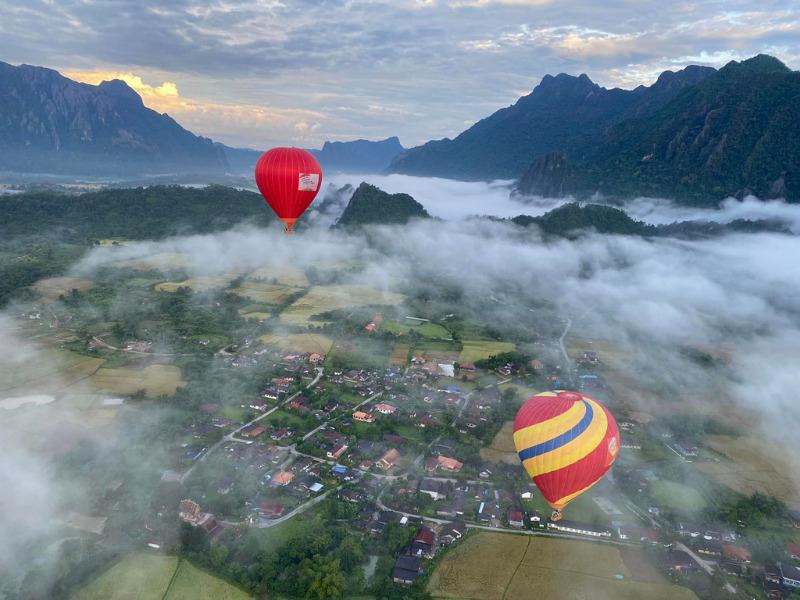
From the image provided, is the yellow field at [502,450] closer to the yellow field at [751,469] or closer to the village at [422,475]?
the village at [422,475]

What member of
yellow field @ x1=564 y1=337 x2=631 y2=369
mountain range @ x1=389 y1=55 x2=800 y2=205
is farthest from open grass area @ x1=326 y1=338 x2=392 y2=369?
mountain range @ x1=389 y1=55 x2=800 y2=205

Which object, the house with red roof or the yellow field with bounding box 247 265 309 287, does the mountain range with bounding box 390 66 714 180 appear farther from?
the house with red roof

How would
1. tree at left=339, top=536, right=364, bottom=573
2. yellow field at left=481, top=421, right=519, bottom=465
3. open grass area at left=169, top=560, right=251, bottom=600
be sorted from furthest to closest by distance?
yellow field at left=481, top=421, right=519, bottom=465
tree at left=339, top=536, right=364, bottom=573
open grass area at left=169, top=560, right=251, bottom=600

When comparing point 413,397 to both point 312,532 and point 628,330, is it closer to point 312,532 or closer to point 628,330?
point 312,532

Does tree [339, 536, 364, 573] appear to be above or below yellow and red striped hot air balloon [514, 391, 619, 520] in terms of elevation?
below

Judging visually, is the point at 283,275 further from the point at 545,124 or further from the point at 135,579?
the point at 545,124

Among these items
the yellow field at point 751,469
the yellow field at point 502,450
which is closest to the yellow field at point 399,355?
the yellow field at point 502,450
